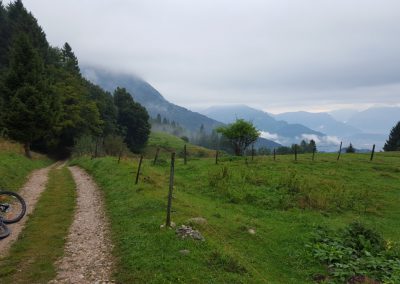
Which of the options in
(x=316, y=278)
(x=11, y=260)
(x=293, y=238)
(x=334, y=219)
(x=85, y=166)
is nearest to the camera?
(x=11, y=260)

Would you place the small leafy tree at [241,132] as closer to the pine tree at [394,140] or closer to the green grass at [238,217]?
the green grass at [238,217]

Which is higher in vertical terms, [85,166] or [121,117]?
[121,117]

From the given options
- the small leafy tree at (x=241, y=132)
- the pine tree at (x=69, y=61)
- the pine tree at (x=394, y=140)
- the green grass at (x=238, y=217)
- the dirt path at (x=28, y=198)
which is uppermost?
the pine tree at (x=69, y=61)

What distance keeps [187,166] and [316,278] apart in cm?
2804

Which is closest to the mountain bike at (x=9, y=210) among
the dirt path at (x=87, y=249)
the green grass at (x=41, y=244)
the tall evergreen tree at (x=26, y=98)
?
the green grass at (x=41, y=244)

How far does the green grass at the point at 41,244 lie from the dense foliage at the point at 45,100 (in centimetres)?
2762

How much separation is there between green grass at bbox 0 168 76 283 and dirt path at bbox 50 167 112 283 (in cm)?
33

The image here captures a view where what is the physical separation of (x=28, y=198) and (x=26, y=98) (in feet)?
91.8

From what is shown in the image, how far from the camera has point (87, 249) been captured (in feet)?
44.3

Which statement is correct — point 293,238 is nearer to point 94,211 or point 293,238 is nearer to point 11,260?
point 94,211

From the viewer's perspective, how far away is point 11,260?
1217 cm

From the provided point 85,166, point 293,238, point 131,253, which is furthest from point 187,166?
point 131,253

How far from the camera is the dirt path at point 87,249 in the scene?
36.6ft

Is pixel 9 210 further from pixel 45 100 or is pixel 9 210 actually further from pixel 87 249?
pixel 45 100
